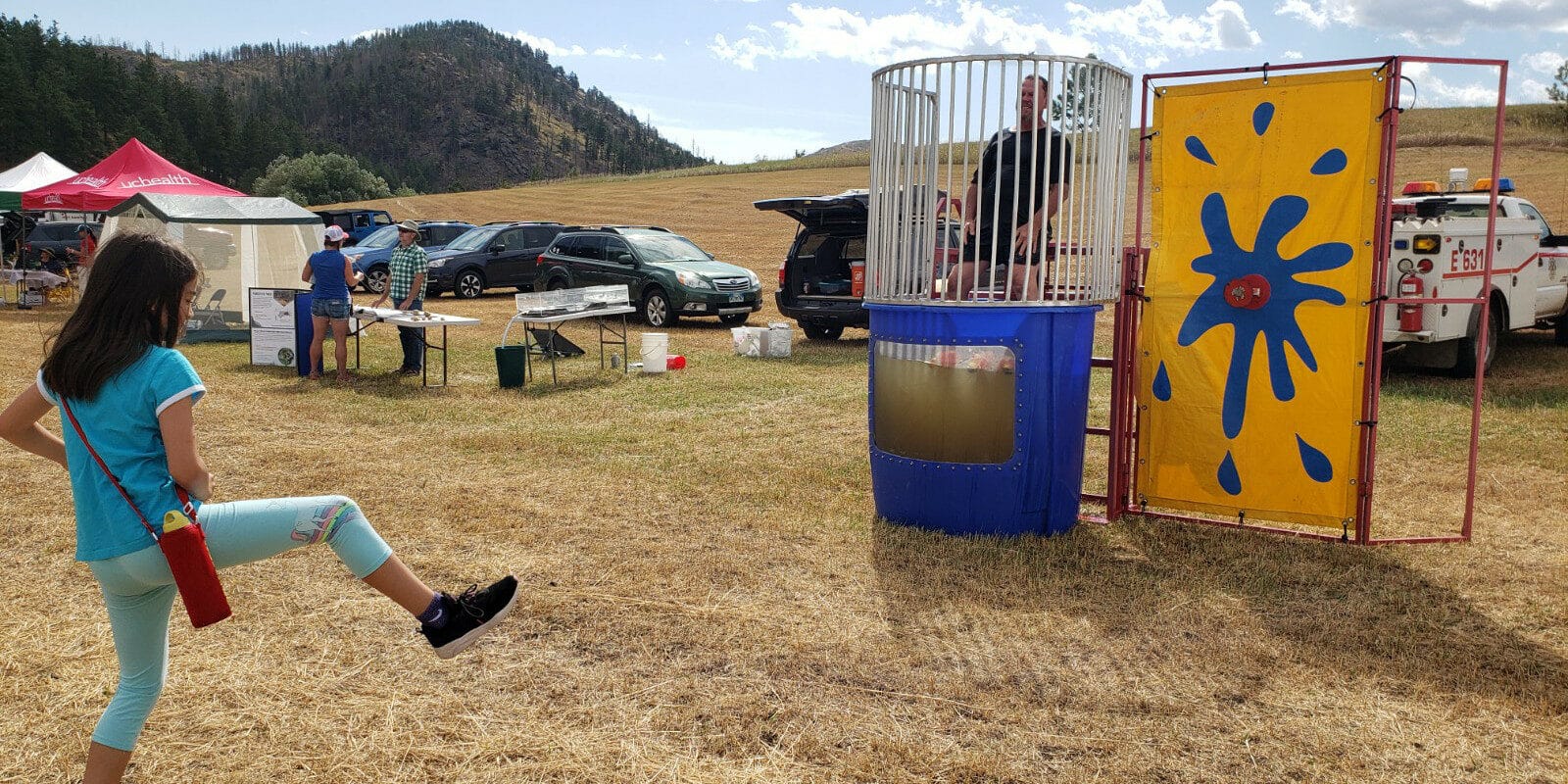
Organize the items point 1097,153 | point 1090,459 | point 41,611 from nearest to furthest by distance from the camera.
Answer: point 41,611, point 1097,153, point 1090,459

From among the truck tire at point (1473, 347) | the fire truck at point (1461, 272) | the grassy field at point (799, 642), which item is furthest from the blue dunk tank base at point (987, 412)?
the truck tire at point (1473, 347)

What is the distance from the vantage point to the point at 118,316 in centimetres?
260

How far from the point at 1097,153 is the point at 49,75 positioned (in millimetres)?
93252

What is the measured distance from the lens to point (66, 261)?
87.4 feet

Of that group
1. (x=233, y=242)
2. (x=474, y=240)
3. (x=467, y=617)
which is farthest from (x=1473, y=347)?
(x=474, y=240)

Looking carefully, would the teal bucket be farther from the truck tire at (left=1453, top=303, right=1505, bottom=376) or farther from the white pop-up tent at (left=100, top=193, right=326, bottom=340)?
the truck tire at (left=1453, top=303, right=1505, bottom=376)

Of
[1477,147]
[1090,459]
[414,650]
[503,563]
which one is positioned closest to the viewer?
[414,650]

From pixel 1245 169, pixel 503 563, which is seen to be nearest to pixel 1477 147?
pixel 1245 169

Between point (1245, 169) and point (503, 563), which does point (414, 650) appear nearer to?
point (503, 563)

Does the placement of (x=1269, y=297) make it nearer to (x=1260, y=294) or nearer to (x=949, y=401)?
(x=1260, y=294)

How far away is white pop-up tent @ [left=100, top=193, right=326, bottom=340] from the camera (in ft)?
49.1

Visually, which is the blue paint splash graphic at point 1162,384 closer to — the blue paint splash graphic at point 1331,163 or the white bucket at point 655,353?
the blue paint splash graphic at point 1331,163

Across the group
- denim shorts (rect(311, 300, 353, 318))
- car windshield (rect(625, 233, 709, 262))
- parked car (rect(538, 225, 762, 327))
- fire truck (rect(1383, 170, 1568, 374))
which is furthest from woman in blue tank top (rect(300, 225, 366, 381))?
fire truck (rect(1383, 170, 1568, 374))

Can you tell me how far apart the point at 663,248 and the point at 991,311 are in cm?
1269
